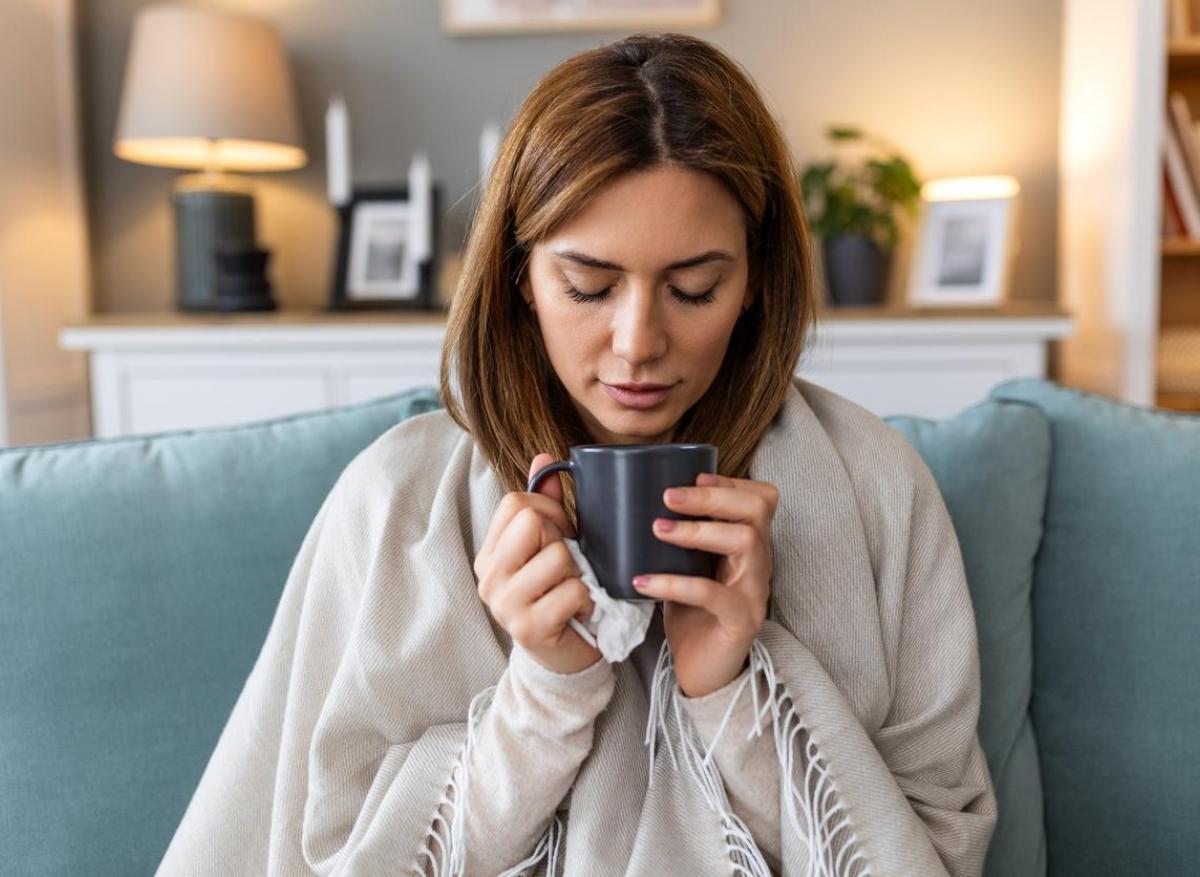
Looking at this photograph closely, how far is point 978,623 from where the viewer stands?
113cm

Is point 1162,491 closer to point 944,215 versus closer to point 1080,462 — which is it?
point 1080,462

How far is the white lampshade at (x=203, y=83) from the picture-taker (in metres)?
2.78

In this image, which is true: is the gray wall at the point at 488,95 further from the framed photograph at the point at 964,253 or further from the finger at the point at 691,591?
the finger at the point at 691,591

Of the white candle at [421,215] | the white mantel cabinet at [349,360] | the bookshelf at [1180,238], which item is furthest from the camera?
the white candle at [421,215]

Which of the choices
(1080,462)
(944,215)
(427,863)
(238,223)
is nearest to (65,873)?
(427,863)

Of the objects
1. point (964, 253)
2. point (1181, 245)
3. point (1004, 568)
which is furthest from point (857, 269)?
point (1004, 568)

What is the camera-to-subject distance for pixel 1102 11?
2.67 m

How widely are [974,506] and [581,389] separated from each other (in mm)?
453

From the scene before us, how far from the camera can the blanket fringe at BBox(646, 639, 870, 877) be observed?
0.86m

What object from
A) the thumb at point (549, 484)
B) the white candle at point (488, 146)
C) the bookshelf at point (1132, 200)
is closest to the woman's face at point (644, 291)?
the thumb at point (549, 484)

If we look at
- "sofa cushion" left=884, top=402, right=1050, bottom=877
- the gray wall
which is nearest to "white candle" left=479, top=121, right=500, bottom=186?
the gray wall

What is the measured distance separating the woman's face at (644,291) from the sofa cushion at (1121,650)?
462 millimetres

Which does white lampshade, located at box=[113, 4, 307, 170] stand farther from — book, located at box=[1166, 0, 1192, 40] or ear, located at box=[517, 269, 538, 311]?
book, located at box=[1166, 0, 1192, 40]

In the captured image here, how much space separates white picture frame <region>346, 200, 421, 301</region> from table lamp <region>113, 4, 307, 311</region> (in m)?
0.26
